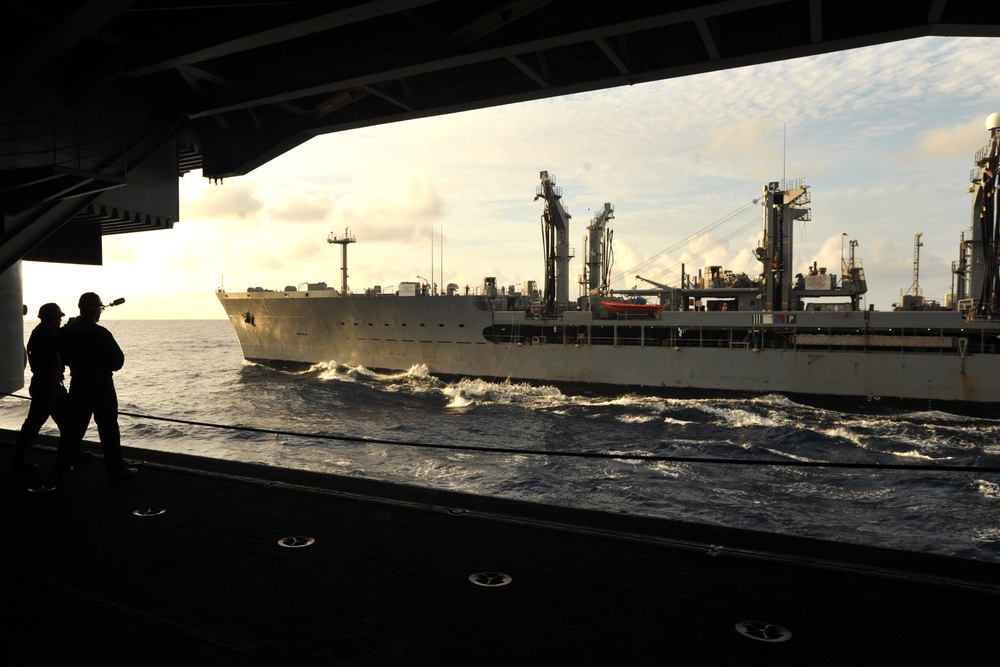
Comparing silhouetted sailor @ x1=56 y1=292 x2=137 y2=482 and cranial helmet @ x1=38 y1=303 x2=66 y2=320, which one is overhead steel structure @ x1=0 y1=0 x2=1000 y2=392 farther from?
silhouetted sailor @ x1=56 y1=292 x2=137 y2=482

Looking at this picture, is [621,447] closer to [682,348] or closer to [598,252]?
[682,348]

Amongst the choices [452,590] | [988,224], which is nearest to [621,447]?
[452,590]

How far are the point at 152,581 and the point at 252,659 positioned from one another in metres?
1.22

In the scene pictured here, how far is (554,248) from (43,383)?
3457 centimetres

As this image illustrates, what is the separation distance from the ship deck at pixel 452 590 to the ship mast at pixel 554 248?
3197cm

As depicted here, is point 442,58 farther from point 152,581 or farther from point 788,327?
point 788,327

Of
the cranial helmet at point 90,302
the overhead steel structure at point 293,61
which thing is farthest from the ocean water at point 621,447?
the overhead steel structure at point 293,61

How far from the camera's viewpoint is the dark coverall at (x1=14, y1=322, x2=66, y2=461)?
5.71 m

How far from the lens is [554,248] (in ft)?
128

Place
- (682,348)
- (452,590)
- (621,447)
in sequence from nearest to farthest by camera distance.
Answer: (452,590) < (621,447) < (682,348)

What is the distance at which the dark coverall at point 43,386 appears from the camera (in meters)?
5.71

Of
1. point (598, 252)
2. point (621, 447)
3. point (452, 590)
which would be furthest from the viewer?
point (598, 252)

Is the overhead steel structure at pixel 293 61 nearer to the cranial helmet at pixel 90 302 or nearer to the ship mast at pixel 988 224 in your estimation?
the cranial helmet at pixel 90 302

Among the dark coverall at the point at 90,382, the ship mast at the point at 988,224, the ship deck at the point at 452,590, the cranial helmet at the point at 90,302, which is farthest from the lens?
the ship mast at the point at 988,224
